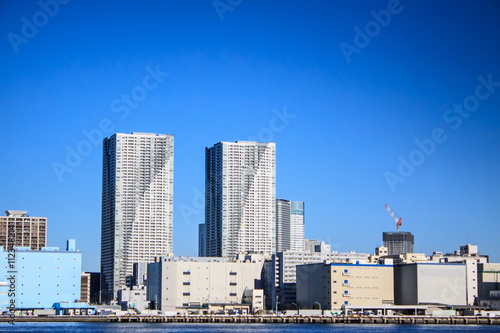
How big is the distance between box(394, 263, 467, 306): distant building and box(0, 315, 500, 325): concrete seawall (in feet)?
22.7

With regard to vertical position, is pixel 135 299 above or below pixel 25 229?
below

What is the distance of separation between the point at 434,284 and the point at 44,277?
63407mm

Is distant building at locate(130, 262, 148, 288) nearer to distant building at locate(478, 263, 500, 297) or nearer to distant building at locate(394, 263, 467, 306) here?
distant building at locate(394, 263, 467, 306)

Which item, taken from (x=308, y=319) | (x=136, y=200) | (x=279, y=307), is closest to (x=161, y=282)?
(x=279, y=307)

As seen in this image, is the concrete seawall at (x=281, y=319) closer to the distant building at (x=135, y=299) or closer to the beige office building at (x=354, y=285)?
the beige office building at (x=354, y=285)

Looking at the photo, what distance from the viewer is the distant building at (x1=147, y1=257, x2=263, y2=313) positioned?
15362cm

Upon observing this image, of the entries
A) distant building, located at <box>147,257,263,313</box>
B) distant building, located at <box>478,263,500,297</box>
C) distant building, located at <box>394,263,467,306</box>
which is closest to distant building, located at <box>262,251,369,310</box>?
distant building, located at <box>147,257,263,313</box>

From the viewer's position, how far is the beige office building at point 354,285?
452 ft

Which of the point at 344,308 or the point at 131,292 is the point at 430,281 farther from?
the point at 131,292

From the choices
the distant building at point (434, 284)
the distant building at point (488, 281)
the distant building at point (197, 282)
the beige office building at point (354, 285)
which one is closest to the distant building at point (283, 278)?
the distant building at point (197, 282)

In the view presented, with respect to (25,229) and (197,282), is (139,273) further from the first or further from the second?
(25,229)

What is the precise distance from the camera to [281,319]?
131000 millimetres

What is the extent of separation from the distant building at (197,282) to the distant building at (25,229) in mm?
43402

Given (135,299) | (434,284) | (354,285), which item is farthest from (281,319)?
(135,299)
